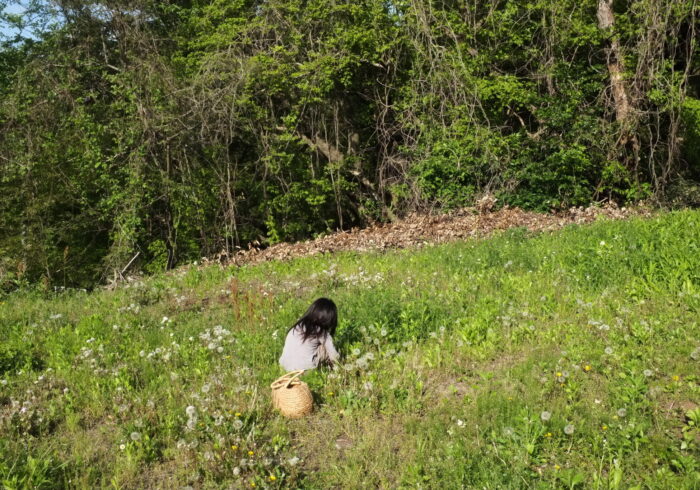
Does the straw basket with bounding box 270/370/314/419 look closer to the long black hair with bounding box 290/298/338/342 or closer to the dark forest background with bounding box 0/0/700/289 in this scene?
the long black hair with bounding box 290/298/338/342

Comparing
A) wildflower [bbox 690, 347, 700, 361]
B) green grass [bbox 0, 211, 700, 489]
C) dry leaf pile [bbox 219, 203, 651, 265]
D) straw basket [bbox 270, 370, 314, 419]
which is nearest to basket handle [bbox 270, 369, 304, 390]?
straw basket [bbox 270, 370, 314, 419]

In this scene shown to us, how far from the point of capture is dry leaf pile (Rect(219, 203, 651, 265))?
36.9ft

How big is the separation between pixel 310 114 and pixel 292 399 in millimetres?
11094

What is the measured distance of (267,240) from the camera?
15078mm

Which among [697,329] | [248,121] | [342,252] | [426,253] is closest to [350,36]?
[248,121]

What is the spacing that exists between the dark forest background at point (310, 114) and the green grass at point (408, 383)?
15.9 feet

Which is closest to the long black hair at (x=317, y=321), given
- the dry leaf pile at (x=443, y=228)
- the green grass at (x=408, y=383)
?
the green grass at (x=408, y=383)

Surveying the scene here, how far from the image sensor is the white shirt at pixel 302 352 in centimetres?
530

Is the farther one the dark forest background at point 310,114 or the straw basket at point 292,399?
the dark forest background at point 310,114

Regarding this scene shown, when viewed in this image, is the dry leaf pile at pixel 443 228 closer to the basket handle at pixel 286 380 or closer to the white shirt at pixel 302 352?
the white shirt at pixel 302 352

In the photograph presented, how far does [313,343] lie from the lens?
5.34 metres

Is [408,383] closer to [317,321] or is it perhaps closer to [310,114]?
[317,321]

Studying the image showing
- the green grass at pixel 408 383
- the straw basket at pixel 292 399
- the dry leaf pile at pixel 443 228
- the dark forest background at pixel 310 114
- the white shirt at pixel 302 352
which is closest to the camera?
the green grass at pixel 408 383

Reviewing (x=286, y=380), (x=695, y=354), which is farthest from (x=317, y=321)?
(x=695, y=354)
